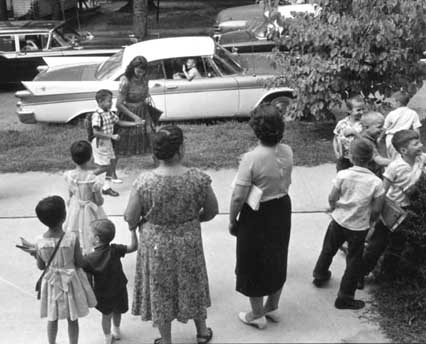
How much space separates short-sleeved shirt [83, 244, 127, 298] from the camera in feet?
15.0

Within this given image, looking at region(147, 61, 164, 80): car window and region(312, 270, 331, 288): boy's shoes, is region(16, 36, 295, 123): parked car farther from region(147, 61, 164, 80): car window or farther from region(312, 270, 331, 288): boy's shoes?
region(312, 270, 331, 288): boy's shoes

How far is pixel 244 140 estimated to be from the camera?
971cm

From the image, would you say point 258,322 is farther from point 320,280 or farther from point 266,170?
point 266,170

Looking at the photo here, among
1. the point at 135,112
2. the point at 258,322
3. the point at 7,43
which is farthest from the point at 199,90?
the point at 258,322

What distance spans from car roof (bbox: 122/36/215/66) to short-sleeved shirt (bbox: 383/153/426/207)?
5847 millimetres

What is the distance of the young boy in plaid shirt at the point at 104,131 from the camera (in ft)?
23.6

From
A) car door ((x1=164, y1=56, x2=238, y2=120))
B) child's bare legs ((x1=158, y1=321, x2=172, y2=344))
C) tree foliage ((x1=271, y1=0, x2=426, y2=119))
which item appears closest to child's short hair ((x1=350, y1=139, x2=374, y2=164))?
child's bare legs ((x1=158, y1=321, x2=172, y2=344))

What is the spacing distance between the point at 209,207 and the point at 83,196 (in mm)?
1353

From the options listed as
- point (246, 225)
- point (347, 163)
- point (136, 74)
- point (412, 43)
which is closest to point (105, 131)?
point (136, 74)

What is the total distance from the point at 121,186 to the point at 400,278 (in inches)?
149

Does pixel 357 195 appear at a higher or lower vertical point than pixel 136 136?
higher

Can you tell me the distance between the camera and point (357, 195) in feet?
16.1

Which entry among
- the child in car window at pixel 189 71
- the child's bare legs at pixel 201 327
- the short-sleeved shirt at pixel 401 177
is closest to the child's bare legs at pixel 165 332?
the child's bare legs at pixel 201 327

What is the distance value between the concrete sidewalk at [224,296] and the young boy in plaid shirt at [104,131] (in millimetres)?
396
